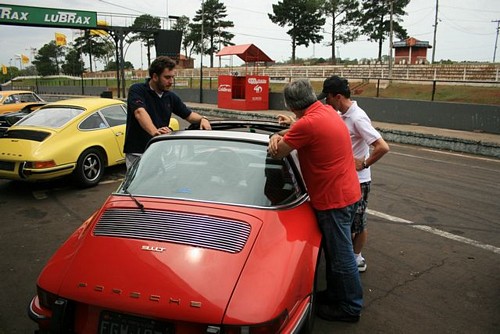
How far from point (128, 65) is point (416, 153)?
119 m

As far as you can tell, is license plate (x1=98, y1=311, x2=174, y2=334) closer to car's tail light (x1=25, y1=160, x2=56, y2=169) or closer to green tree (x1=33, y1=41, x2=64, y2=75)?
car's tail light (x1=25, y1=160, x2=56, y2=169)

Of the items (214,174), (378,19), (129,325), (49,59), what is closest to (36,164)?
(214,174)

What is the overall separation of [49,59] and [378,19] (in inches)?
3535

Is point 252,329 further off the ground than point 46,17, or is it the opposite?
point 46,17

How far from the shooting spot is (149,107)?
4.33m

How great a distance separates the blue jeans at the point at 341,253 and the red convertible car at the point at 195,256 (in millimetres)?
113

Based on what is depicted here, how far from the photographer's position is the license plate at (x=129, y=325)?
6.70ft

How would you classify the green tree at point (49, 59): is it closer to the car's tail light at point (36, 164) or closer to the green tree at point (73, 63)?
the green tree at point (73, 63)

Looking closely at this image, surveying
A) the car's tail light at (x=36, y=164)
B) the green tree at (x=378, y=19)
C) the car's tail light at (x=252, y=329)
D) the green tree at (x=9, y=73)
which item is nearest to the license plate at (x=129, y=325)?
the car's tail light at (x=252, y=329)

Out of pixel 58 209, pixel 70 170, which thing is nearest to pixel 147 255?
pixel 58 209

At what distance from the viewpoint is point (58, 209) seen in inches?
236

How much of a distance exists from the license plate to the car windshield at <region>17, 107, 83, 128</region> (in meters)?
5.77

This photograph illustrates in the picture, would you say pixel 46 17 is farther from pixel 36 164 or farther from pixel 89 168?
pixel 36 164

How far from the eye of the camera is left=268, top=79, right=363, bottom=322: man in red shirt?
280 centimetres
